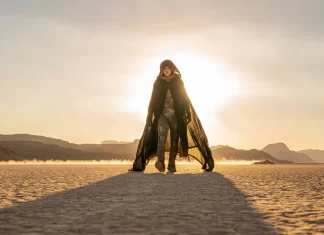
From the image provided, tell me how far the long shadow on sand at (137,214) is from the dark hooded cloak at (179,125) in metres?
5.97

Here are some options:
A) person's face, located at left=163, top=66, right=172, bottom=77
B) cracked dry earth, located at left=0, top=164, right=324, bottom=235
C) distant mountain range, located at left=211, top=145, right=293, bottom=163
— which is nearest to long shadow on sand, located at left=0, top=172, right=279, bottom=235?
cracked dry earth, located at left=0, top=164, right=324, bottom=235

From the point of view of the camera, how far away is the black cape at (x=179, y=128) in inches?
526

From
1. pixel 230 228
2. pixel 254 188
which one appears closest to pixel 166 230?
pixel 230 228

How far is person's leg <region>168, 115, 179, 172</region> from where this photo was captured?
1315 cm

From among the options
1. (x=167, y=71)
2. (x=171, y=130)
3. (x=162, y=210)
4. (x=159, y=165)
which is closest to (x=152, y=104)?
(x=171, y=130)

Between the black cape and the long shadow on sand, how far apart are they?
597cm

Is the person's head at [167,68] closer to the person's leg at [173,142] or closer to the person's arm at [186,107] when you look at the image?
the person's arm at [186,107]

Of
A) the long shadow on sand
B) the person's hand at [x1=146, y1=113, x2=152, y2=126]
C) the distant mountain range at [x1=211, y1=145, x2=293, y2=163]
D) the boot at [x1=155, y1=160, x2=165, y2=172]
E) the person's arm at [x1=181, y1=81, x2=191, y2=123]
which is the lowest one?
the long shadow on sand

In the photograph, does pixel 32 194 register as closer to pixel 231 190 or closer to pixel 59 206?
pixel 59 206

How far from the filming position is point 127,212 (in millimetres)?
5250

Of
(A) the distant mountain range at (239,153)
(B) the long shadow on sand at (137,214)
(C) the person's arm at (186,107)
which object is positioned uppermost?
(A) the distant mountain range at (239,153)

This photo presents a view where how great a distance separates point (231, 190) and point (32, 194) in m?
3.05

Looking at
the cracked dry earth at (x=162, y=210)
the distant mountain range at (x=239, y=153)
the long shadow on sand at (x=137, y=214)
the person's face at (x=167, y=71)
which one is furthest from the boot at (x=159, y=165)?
the distant mountain range at (x=239, y=153)

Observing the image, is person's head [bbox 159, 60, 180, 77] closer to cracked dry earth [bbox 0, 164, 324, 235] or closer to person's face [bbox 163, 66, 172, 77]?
person's face [bbox 163, 66, 172, 77]
